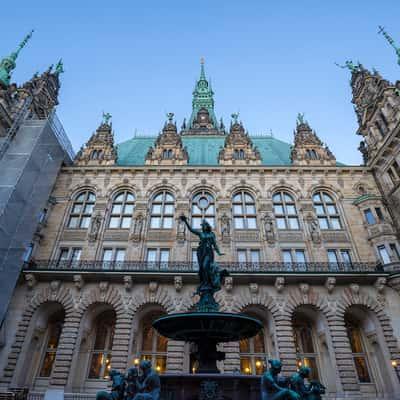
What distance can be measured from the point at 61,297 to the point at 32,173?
8489 mm

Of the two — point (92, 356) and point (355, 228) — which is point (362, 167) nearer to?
point (355, 228)

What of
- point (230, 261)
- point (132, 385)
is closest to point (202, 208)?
point (230, 261)

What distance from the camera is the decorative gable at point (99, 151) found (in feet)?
74.8

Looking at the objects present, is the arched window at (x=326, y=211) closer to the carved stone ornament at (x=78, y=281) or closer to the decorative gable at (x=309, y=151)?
the decorative gable at (x=309, y=151)

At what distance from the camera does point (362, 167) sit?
70.9ft

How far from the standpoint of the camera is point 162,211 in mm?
20266

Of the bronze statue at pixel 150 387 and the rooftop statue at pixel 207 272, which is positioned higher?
the rooftop statue at pixel 207 272

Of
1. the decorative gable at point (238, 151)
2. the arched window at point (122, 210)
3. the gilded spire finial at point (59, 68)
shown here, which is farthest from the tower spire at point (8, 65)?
the decorative gable at point (238, 151)

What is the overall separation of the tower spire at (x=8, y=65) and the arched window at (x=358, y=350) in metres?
30.8

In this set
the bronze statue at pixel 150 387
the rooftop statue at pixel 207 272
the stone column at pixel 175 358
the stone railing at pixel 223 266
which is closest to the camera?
the bronze statue at pixel 150 387

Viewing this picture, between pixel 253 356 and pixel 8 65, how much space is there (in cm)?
3083

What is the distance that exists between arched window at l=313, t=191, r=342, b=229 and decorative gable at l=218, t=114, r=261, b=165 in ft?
17.2

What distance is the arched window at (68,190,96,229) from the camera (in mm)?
19984

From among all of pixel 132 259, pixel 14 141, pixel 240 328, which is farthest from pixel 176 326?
pixel 14 141
